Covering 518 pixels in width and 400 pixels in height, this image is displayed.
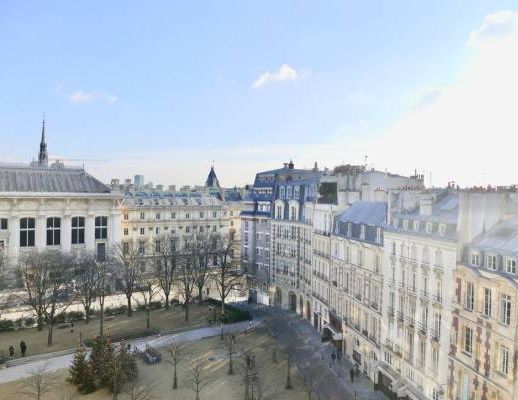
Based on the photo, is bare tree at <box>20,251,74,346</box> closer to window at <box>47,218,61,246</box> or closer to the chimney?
window at <box>47,218,61,246</box>

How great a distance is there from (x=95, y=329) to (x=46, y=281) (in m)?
7.96

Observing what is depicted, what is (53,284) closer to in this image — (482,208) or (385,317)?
(385,317)

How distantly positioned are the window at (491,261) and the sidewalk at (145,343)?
33.2m

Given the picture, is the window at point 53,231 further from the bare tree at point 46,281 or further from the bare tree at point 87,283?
the bare tree at point 87,283

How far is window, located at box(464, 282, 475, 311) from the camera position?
2878 centimetres

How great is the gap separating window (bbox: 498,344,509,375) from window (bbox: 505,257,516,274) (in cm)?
420

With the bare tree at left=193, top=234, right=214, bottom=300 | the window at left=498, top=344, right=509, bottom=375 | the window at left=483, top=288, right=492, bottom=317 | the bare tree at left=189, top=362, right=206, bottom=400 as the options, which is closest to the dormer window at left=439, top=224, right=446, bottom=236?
the window at left=483, top=288, right=492, bottom=317

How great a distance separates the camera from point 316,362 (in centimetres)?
4538

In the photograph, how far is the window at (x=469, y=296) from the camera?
94.4 ft

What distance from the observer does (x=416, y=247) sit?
34781 mm

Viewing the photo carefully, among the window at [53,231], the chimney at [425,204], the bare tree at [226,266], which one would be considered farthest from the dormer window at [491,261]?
the window at [53,231]

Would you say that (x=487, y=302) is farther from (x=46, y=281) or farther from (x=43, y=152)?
(x=43, y=152)

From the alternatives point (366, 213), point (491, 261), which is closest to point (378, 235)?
point (366, 213)

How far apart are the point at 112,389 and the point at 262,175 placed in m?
44.2
